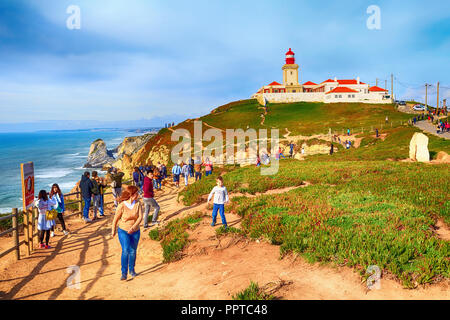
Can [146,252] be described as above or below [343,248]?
below

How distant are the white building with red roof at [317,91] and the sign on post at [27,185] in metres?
97.4

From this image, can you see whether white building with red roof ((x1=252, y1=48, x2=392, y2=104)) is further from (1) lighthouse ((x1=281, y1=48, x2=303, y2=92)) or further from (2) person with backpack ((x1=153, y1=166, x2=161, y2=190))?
(2) person with backpack ((x1=153, y1=166, x2=161, y2=190))

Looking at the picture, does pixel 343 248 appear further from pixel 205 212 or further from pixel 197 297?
pixel 205 212

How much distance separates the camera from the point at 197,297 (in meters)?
5.89

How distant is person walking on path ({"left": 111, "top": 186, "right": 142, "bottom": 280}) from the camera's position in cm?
702

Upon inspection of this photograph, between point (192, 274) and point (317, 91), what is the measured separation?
11316cm

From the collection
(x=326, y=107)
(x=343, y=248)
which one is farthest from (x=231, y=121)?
(x=343, y=248)

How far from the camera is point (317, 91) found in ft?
362

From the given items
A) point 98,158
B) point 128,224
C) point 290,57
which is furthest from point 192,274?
point 98,158

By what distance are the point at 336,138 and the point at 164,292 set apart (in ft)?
163

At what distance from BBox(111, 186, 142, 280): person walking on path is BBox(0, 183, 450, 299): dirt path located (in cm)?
54

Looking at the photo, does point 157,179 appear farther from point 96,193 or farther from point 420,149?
point 420,149

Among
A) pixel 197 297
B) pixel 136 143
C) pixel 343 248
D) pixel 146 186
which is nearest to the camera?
pixel 197 297

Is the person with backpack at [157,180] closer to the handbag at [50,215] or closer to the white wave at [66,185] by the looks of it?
the handbag at [50,215]
